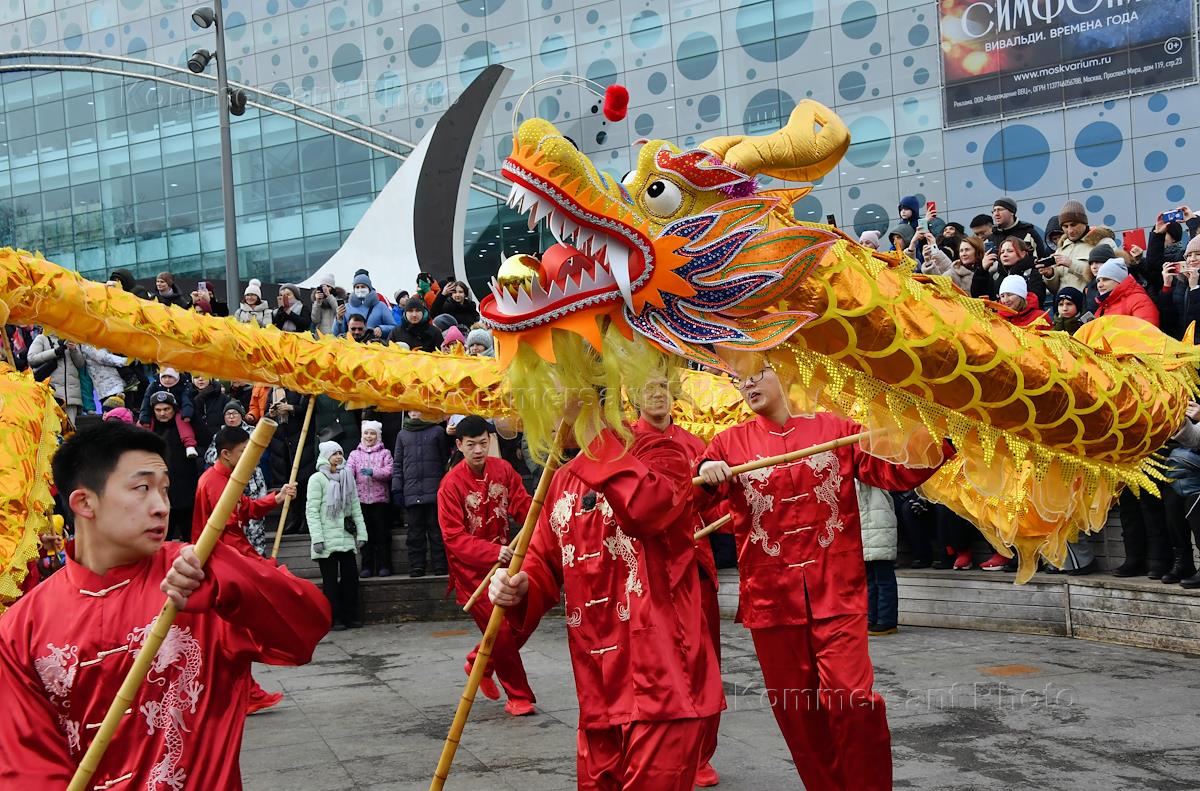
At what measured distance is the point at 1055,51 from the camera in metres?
18.6

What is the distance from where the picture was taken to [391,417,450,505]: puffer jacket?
31.5 feet

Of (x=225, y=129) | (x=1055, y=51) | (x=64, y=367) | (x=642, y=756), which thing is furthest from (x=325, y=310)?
(x=1055, y=51)

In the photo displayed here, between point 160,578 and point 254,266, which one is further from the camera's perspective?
point 254,266

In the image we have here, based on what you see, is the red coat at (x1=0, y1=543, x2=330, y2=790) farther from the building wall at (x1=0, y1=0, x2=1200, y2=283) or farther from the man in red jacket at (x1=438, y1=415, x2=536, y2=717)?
the building wall at (x1=0, y1=0, x2=1200, y2=283)

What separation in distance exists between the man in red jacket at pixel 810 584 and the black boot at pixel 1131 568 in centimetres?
386

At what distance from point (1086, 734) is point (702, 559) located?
6.14 ft

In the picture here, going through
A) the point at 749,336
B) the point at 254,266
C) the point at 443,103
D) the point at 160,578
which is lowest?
the point at 160,578

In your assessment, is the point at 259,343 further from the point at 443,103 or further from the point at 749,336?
the point at 443,103

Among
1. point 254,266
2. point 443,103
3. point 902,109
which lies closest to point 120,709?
point 902,109

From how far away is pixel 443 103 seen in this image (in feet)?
85.4

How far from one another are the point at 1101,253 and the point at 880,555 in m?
2.25

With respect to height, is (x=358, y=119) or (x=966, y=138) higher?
(x=358, y=119)

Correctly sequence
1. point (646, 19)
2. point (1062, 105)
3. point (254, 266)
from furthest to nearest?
point (254, 266) < point (646, 19) < point (1062, 105)

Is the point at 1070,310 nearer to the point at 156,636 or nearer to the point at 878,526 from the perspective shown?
the point at 878,526
